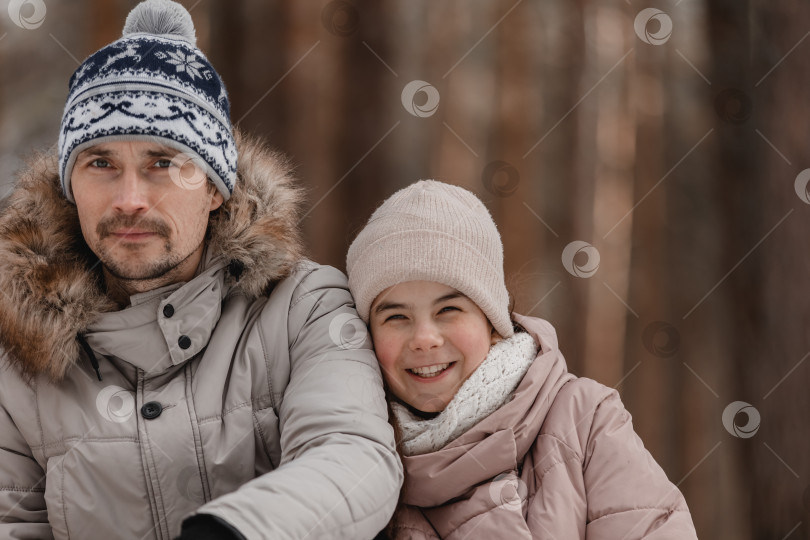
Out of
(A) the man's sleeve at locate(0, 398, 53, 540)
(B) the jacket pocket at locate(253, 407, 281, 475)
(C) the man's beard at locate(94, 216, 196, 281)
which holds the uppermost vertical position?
(C) the man's beard at locate(94, 216, 196, 281)

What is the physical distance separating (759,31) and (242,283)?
1.78 meters

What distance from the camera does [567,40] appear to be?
2.38 meters

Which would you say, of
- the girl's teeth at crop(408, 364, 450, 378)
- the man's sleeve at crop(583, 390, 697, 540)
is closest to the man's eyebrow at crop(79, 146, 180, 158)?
the girl's teeth at crop(408, 364, 450, 378)

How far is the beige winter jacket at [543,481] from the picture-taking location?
139cm

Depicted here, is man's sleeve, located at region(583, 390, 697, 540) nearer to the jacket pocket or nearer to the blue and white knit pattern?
the jacket pocket

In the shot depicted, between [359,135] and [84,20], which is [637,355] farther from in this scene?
[84,20]

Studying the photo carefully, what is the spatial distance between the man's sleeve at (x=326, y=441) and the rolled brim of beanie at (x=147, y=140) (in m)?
0.26

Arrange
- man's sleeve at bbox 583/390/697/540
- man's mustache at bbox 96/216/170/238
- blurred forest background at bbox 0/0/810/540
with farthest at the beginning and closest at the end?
blurred forest background at bbox 0/0/810/540
man's mustache at bbox 96/216/170/238
man's sleeve at bbox 583/390/697/540

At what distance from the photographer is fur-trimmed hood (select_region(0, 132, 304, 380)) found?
4.78ft

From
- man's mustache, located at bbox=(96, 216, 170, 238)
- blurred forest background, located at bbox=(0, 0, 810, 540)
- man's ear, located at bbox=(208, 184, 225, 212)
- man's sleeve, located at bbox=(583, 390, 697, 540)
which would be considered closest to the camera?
man's sleeve, located at bbox=(583, 390, 697, 540)

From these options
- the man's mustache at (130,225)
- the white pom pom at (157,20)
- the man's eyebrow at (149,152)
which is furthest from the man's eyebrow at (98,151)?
the white pom pom at (157,20)

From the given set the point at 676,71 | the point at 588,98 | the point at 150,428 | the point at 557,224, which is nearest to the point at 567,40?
the point at 588,98

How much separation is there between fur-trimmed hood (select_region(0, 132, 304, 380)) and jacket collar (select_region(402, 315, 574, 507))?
1.52 feet

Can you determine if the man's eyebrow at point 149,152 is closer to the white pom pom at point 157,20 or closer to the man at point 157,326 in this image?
the man at point 157,326
